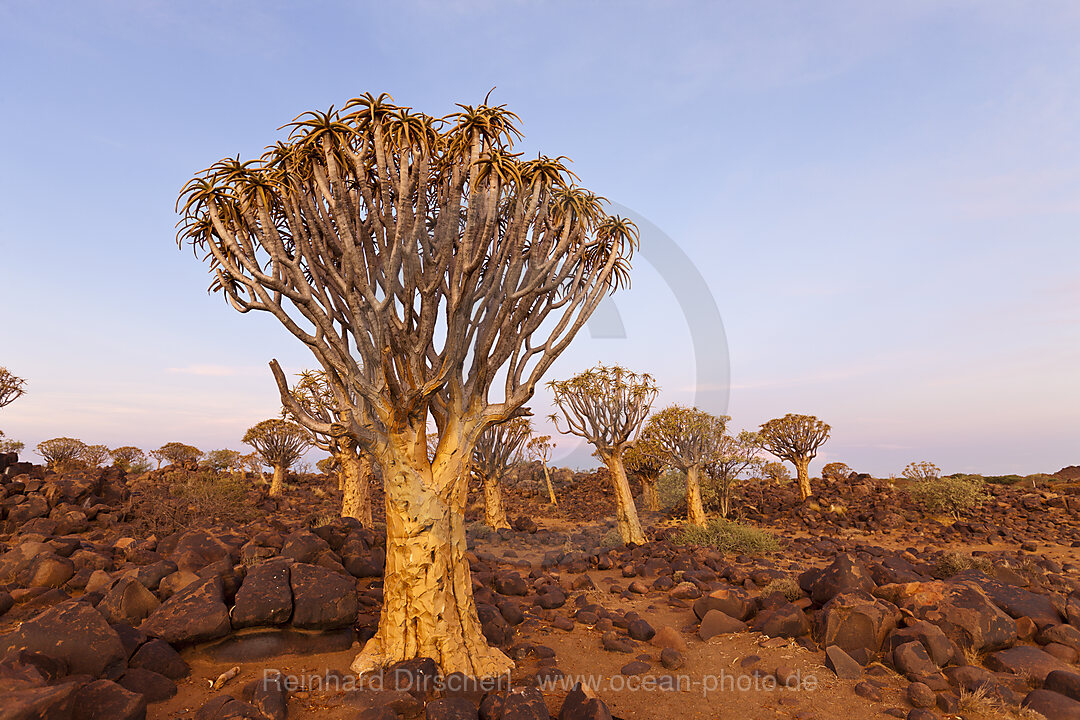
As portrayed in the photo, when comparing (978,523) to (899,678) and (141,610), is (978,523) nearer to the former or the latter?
(899,678)

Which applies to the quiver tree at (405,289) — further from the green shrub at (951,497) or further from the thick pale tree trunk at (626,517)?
the green shrub at (951,497)

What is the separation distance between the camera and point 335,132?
6457 millimetres

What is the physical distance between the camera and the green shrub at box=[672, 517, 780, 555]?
54.9ft

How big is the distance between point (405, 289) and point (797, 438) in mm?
27516

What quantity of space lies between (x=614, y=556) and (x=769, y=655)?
8.12 m

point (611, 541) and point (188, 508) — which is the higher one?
point (188, 508)

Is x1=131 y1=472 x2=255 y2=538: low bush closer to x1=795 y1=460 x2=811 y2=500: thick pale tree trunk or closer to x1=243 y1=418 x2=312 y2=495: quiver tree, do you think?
x1=243 y1=418 x2=312 y2=495: quiver tree

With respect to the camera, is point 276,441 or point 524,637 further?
point 276,441

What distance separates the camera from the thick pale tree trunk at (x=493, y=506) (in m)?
21.8

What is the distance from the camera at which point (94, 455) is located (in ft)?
108

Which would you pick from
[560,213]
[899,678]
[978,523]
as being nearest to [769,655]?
[899,678]

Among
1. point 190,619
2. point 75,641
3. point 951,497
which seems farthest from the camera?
point 951,497

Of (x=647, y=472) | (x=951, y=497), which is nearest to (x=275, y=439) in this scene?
(x=647, y=472)

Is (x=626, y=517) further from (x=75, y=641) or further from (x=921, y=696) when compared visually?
(x=75, y=641)
